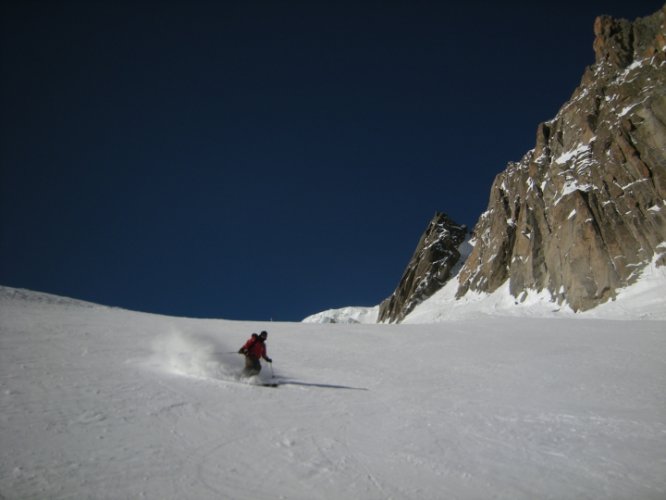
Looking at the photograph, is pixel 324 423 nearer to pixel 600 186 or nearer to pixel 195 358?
pixel 195 358

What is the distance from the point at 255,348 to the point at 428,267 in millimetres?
115630

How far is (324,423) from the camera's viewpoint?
755 cm

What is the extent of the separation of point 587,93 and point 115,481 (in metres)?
90.2

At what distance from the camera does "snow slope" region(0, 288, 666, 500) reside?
5102mm

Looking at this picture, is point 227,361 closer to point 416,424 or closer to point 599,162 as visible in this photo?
point 416,424

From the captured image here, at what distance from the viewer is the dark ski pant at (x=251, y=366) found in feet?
38.2

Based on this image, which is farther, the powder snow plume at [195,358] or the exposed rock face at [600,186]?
the exposed rock face at [600,186]

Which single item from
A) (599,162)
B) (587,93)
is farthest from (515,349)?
(587,93)

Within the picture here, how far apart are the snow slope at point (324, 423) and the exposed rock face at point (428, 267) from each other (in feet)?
343

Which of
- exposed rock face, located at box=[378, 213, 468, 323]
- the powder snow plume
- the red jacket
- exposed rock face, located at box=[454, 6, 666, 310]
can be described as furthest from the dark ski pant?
exposed rock face, located at box=[378, 213, 468, 323]

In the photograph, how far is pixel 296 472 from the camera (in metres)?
5.39

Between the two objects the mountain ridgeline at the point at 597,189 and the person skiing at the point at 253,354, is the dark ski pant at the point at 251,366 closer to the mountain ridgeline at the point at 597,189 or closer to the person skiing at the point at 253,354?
the person skiing at the point at 253,354

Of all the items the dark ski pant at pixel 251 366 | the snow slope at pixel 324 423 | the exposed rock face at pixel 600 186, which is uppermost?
the exposed rock face at pixel 600 186

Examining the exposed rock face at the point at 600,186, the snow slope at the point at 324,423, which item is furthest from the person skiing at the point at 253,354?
the exposed rock face at the point at 600,186
